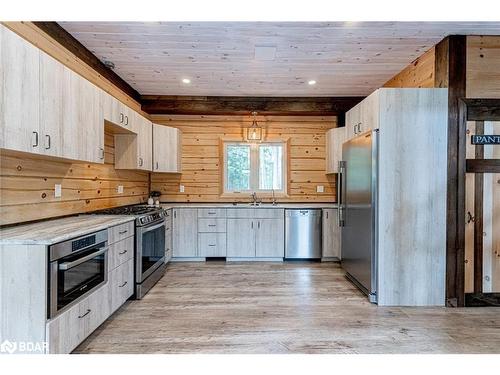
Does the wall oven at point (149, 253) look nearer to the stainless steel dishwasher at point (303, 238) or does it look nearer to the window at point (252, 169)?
the window at point (252, 169)

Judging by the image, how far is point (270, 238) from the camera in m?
5.02

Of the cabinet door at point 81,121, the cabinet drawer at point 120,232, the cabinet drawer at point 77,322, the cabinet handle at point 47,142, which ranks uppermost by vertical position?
the cabinet door at point 81,121

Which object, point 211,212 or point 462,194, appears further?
point 211,212

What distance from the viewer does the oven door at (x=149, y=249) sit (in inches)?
133

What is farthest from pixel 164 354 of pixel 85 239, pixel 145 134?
pixel 145 134

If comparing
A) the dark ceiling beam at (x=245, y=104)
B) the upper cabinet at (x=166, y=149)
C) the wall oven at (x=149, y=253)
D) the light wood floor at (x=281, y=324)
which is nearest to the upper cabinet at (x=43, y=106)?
the wall oven at (x=149, y=253)

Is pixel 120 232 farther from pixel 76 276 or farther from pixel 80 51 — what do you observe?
pixel 80 51

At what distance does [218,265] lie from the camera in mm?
4793

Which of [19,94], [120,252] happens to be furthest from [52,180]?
[19,94]

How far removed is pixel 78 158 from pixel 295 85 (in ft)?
10.3

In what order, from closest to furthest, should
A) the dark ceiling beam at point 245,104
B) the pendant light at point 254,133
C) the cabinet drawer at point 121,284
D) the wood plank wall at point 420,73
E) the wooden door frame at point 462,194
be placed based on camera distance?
the cabinet drawer at point 121,284 < the wooden door frame at point 462,194 < the wood plank wall at point 420,73 < the dark ceiling beam at point 245,104 < the pendant light at point 254,133

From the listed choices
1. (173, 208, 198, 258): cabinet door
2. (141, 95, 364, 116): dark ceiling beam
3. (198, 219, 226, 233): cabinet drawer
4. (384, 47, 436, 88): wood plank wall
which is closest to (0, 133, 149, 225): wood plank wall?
(173, 208, 198, 258): cabinet door

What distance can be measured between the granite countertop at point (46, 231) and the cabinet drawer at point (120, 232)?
0.07 meters

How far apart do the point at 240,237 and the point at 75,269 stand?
3.04 meters
